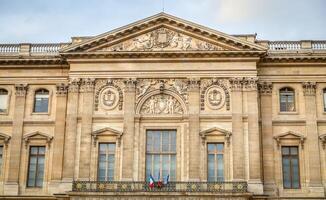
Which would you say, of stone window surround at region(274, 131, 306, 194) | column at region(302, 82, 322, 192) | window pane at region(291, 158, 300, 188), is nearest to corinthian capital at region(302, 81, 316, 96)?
column at region(302, 82, 322, 192)

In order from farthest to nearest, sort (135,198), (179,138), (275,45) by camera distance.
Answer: (275,45), (179,138), (135,198)

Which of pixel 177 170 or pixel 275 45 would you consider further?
pixel 275 45

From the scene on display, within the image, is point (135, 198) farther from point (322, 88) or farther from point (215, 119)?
point (322, 88)

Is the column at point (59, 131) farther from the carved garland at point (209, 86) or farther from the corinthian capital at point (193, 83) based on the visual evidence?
the carved garland at point (209, 86)

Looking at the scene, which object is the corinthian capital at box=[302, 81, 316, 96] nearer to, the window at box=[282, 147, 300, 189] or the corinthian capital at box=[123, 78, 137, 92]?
the window at box=[282, 147, 300, 189]

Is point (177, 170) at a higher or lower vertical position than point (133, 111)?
lower

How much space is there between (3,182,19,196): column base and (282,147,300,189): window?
61.8ft

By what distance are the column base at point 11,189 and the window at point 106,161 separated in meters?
6.06

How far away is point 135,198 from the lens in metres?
37.1

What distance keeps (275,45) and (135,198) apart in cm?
1576

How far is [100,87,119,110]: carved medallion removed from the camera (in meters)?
40.8

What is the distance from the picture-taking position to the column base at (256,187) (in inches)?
1491

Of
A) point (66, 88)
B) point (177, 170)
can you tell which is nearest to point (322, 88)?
point (177, 170)

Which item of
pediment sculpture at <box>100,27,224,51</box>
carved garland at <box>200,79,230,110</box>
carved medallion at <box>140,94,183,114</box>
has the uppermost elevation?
pediment sculpture at <box>100,27,224,51</box>
